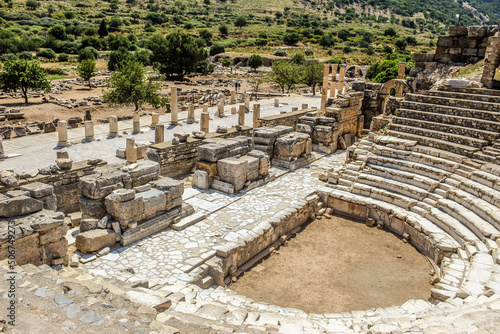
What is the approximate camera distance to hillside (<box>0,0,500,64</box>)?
201 ft

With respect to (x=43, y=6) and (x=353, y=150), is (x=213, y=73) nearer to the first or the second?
(x=353, y=150)

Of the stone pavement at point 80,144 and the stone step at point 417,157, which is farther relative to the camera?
the stone pavement at point 80,144

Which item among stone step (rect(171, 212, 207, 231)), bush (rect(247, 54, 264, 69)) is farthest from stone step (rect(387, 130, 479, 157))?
bush (rect(247, 54, 264, 69))

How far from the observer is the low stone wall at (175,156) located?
1262cm

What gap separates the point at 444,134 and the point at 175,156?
8805mm

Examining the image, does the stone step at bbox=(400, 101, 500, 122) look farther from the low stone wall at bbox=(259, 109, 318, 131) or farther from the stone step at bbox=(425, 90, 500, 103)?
the low stone wall at bbox=(259, 109, 318, 131)

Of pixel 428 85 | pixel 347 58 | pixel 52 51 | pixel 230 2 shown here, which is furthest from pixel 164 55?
pixel 230 2

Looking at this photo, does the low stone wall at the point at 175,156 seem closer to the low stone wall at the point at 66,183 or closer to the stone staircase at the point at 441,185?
the low stone wall at the point at 66,183

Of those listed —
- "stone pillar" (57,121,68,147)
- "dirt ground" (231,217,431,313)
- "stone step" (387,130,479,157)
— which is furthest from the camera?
"stone pillar" (57,121,68,147)

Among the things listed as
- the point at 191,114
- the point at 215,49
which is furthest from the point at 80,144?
the point at 215,49

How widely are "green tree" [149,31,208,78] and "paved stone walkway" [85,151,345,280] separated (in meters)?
35.6

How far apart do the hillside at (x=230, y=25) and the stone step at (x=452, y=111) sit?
147 feet

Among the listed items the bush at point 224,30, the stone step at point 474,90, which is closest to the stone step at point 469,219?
the stone step at point 474,90

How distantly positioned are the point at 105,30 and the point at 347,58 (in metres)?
41.9
